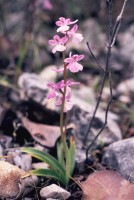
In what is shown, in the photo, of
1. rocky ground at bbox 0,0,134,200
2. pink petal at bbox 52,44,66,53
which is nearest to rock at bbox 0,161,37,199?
rocky ground at bbox 0,0,134,200

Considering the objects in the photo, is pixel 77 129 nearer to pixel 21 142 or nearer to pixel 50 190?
pixel 21 142

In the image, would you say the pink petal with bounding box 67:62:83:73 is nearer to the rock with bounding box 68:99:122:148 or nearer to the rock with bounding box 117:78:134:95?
the rock with bounding box 68:99:122:148

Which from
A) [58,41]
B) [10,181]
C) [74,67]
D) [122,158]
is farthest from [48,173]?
[58,41]

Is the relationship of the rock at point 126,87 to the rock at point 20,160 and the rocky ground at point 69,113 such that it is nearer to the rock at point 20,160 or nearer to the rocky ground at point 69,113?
the rocky ground at point 69,113

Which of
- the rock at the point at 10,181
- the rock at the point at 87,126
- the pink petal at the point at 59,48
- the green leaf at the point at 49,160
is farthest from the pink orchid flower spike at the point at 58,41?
the rock at the point at 87,126

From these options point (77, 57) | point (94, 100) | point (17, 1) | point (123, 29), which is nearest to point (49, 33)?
point (17, 1)

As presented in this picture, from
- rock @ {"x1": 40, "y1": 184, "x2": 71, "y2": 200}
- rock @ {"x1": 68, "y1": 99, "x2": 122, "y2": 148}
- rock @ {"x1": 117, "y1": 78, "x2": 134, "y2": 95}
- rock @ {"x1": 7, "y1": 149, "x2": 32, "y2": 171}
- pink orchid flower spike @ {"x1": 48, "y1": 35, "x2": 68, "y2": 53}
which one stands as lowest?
rock @ {"x1": 40, "y1": 184, "x2": 71, "y2": 200}
